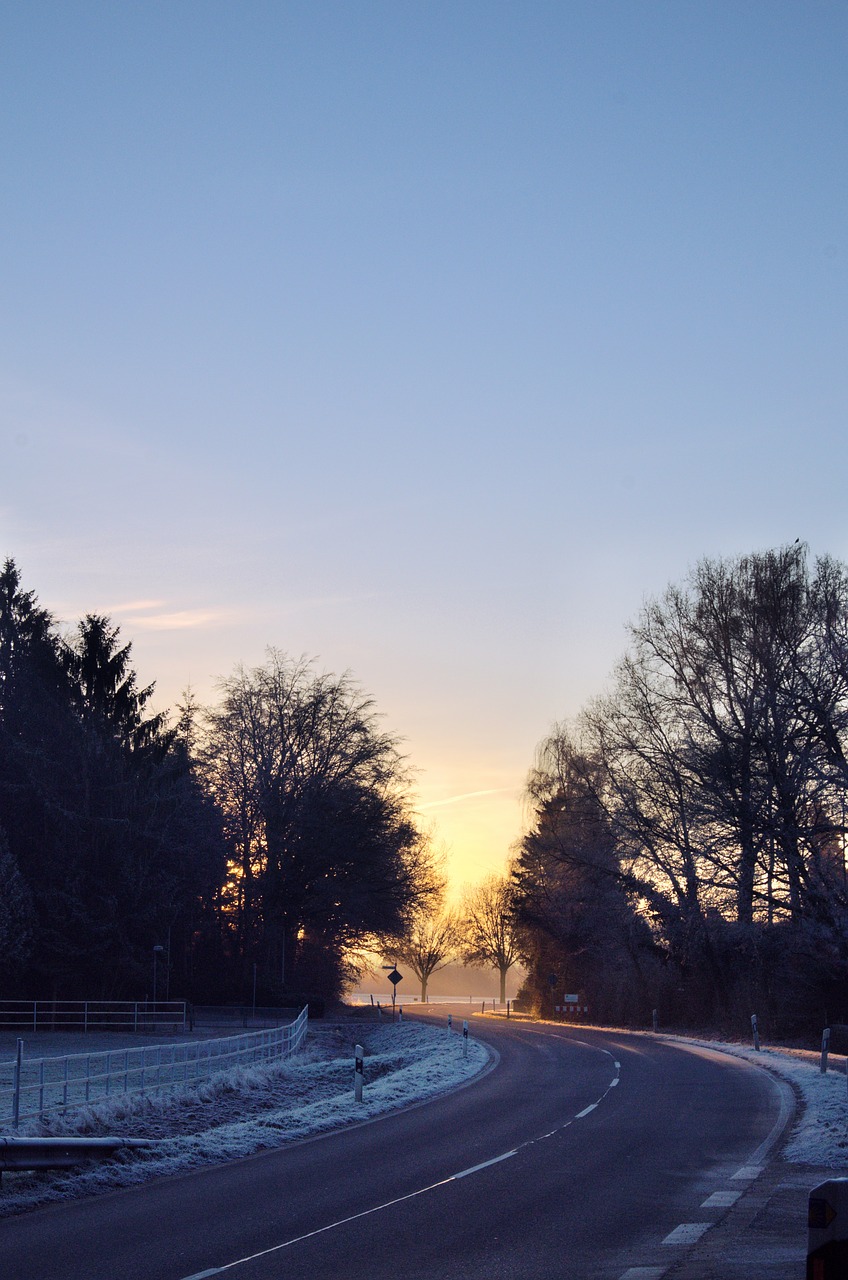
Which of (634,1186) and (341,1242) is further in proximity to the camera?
(634,1186)

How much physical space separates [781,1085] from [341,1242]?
17.2 m

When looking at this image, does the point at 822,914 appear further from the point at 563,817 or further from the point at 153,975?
the point at 153,975

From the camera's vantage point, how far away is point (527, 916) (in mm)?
67812

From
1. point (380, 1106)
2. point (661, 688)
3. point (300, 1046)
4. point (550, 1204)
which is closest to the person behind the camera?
point (550, 1204)

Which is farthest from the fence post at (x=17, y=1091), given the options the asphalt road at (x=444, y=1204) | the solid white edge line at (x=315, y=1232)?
the solid white edge line at (x=315, y=1232)

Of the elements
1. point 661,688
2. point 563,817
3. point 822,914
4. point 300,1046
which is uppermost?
point 661,688

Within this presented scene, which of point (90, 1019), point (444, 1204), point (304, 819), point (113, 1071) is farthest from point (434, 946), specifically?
point (444, 1204)

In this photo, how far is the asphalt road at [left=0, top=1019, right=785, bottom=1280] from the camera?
10320 millimetres

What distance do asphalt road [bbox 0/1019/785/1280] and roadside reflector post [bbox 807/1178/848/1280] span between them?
4.96 meters

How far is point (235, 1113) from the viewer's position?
2402 cm

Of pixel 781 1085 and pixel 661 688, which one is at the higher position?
pixel 661 688

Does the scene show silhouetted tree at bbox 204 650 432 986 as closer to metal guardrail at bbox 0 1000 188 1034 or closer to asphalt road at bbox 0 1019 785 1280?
metal guardrail at bbox 0 1000 188 1034

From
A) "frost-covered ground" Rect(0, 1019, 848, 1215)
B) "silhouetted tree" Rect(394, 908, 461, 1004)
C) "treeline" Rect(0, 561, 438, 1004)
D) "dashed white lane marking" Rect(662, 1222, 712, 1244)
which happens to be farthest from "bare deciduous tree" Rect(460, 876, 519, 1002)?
"dashed white lane marking" Rect(662, 1222, 712, 1244)

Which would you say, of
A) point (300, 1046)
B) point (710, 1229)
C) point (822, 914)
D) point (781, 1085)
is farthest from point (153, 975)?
point (710, 1229)
